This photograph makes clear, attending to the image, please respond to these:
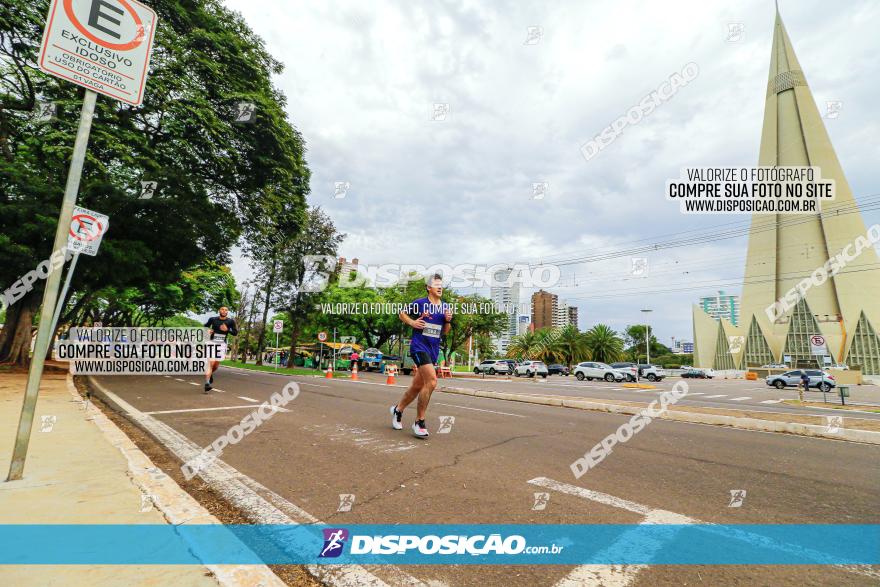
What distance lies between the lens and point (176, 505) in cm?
282

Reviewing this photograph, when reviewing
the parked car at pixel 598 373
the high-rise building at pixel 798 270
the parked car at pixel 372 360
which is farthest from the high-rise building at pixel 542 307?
the parked car at pixel 372 360

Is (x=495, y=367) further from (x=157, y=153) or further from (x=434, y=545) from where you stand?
(x=434, y=545)

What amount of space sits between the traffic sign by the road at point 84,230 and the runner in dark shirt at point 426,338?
356 centimetres

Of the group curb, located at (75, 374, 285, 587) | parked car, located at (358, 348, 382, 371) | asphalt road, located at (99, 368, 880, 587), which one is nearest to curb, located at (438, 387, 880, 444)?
asphalt road, located at (99, 368, 880, 587)

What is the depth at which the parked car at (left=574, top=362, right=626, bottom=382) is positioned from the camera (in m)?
35.5

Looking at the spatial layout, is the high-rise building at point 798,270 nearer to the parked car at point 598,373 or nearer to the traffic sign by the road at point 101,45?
the parked car at point 598,373

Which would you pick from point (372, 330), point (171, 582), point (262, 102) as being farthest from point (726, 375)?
point (171, 582)

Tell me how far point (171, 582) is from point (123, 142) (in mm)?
16343

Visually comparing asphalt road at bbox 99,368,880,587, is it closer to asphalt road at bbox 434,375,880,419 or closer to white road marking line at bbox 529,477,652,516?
white road marking line at bbox 529,477,652,516

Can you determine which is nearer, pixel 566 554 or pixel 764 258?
pixel 566 554

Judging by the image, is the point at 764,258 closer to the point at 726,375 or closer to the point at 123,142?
the point at 726,375

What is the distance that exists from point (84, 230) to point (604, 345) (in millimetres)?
64057

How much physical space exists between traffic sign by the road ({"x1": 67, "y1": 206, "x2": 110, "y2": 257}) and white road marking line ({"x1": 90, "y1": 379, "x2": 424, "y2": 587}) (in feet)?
8.00

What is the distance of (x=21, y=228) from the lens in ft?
42.2
